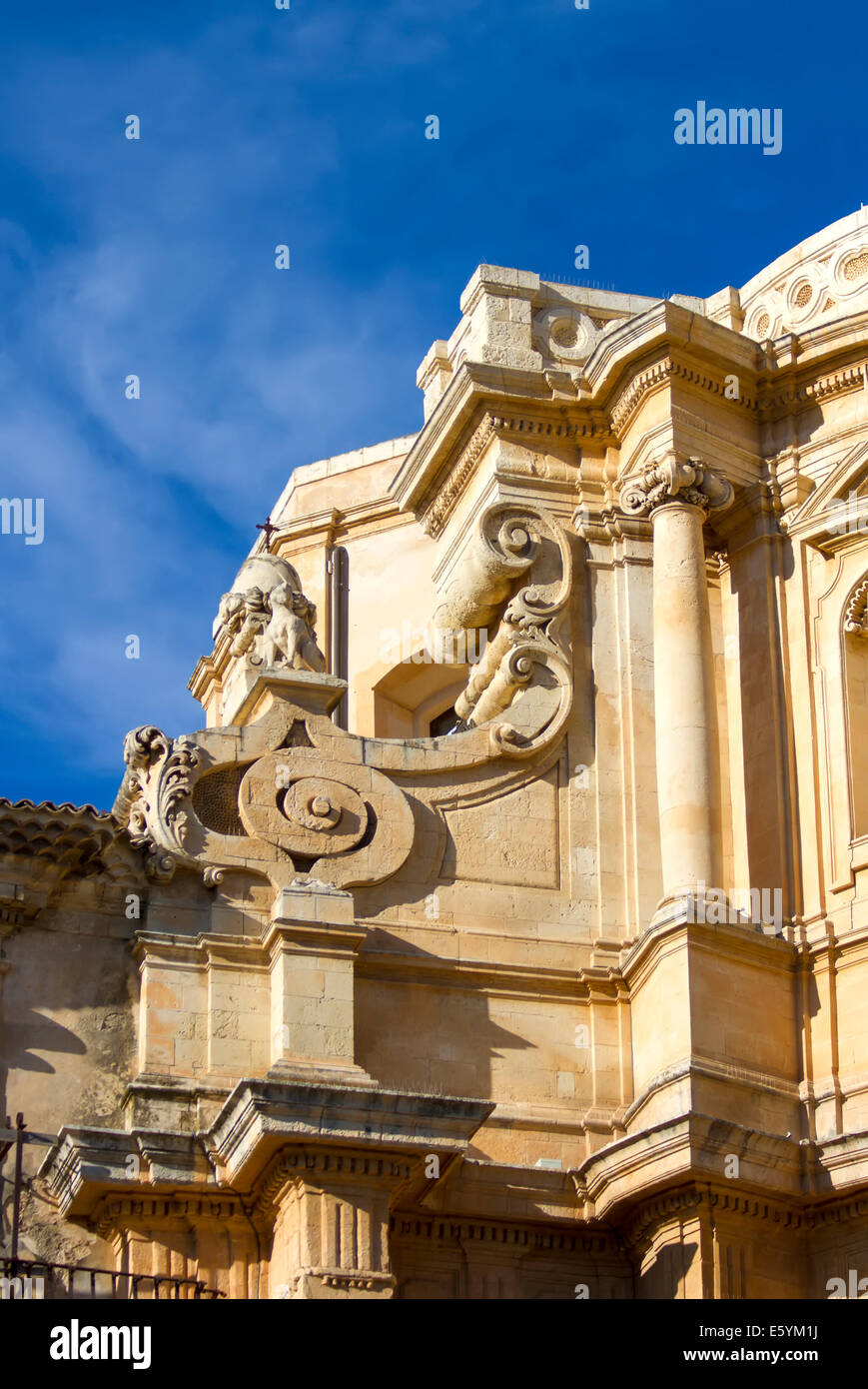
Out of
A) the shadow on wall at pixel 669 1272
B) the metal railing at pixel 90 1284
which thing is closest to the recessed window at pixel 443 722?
the shadow on wall at pixel 669 1272

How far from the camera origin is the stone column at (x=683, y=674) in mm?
19828

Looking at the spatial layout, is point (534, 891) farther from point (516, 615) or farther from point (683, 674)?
point (516, 615)

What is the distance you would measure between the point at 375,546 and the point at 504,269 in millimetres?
4992

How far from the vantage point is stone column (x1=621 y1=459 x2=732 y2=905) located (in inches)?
781

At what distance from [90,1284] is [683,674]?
571 centimetres

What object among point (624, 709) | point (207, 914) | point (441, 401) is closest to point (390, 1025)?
point (207, 914)

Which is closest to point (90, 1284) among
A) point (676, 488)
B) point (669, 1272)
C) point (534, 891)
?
point (669, 1272)

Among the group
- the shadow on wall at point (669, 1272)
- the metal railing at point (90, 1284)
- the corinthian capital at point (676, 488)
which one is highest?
the corinthian capital at point (676, 488)

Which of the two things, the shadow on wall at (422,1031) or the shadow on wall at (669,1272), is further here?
the shadow on wall at (422,1031)

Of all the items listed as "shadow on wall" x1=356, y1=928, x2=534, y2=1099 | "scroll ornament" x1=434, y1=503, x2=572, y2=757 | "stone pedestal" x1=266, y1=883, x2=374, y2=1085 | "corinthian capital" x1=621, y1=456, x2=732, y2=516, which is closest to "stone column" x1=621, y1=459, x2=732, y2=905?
"corinthian capital" x1=621, y1=456, x2=732, y2=516

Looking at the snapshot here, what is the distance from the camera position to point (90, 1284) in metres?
18.0

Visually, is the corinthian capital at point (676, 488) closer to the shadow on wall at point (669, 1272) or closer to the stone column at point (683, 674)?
the stone column at point (683, 674)

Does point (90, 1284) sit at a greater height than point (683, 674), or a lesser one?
lesser

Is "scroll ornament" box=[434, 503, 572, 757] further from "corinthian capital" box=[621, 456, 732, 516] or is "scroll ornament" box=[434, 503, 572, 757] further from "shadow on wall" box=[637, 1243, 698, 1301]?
"shadow on wall" box=[637, 1243, 698, 1301]
